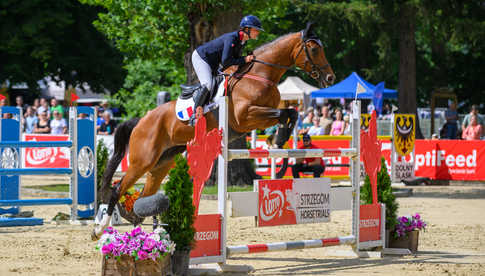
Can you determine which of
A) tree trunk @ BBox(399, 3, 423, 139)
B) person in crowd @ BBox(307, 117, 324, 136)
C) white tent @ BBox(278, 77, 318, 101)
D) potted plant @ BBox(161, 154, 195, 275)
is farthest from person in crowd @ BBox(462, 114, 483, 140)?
potted plant @ BBox(161, 154, 195, 275)

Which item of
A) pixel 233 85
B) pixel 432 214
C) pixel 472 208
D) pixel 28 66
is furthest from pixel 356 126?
pixel 28 66

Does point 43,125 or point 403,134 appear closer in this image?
point 403,134

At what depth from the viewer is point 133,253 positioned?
5.34 m

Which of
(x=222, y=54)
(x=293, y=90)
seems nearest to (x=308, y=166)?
(x=222, y=54)

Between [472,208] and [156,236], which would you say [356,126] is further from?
[472,208]

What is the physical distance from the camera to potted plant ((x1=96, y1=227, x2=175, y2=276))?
536cm

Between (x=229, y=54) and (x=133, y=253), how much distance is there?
2.69 meters

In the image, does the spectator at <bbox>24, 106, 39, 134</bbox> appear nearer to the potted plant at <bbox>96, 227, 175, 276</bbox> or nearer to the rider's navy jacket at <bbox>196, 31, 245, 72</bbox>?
the rider's navy jacket at <bbox>196, 31, 245, 72</bbox>

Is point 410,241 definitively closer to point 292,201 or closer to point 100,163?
point 292,201

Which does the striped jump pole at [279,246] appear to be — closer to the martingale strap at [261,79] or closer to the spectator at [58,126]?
the martingale strap at [261,79]

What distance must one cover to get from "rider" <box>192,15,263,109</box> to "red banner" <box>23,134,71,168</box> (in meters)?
10.1

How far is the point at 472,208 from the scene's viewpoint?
11.6 metres

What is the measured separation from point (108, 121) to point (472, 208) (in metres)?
10.3

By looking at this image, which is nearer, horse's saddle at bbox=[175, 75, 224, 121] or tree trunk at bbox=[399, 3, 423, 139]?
horse's saddle at bbox=[175, 75, 224, 121]
